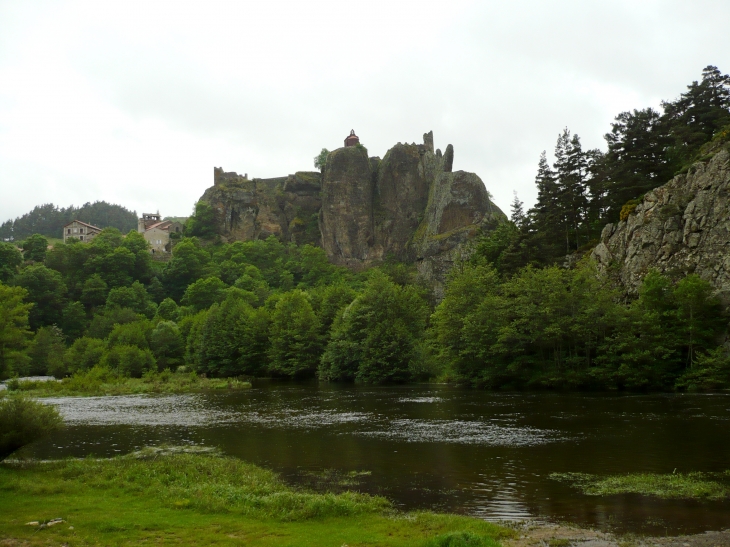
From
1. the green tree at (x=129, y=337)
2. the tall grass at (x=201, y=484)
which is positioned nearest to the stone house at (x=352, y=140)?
the green tree at (x=129, y=337)

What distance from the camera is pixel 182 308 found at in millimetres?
123312

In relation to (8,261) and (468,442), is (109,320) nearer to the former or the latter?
(8,261)

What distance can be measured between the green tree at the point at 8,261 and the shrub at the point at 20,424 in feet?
380

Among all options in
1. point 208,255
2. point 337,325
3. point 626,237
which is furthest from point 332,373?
point 208,255

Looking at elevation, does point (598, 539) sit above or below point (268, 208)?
below

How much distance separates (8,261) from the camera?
4906 inches

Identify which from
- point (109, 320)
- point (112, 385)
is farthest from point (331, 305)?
point (109, 320)

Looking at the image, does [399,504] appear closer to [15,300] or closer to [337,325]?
[337,325]

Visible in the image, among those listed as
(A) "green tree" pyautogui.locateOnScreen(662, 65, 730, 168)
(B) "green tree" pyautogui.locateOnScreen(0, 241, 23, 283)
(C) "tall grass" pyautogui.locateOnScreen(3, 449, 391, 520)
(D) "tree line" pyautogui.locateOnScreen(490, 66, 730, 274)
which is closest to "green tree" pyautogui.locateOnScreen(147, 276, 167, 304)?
(B) "green tree" pyautogui.locateOnScreen(0, 241, 23, 283)

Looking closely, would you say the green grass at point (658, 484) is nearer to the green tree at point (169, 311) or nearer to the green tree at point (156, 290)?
the green tree at point (169, 311)

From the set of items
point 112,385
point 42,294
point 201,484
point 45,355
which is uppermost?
point 42,294

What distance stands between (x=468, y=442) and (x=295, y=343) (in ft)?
184

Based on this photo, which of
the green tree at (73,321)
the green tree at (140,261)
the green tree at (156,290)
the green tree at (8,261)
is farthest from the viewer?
the green tree at (140,261)

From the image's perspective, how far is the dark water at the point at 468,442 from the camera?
16.4 meters
